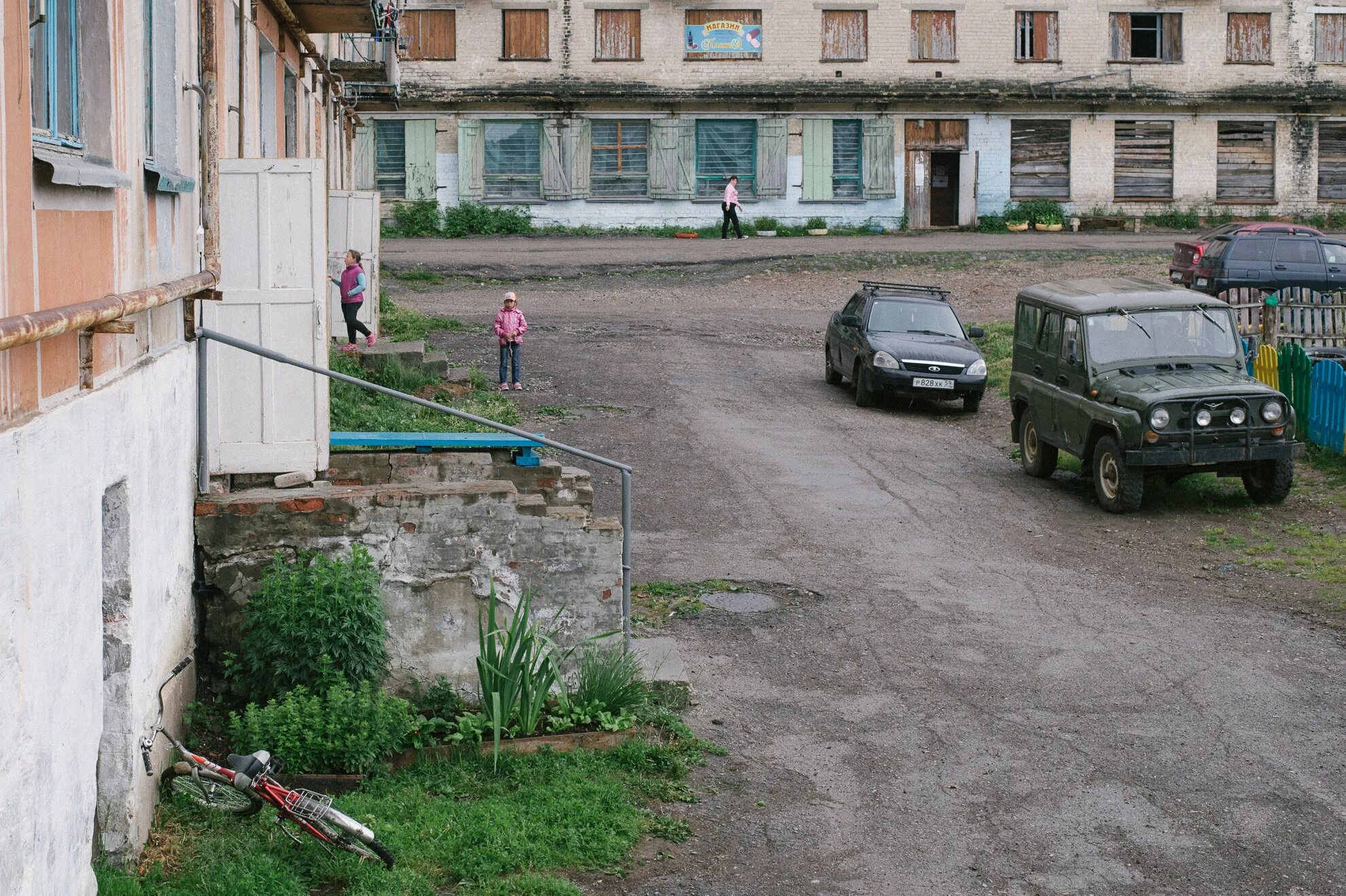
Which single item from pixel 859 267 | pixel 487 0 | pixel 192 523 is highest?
pixel 487 0

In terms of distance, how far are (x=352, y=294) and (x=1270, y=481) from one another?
37.8 ft

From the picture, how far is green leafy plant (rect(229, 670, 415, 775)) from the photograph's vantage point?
7.38 m

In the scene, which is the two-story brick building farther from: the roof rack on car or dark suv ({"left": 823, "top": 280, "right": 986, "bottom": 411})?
dark suv ({"left": 823, "top": 280, "right": 986, "bottom": 411})

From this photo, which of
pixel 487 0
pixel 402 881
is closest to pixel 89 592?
pixel 402 881

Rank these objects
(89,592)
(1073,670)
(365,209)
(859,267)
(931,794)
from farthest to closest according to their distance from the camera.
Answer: (859,267)
(365,209)
(1073,670)
(931,794)
(89,592)

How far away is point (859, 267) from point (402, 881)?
90.9ft

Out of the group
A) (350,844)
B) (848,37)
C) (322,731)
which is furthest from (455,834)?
(848,37)

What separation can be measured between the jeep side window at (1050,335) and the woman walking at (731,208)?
22393mm

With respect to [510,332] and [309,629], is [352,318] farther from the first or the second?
[309,629]

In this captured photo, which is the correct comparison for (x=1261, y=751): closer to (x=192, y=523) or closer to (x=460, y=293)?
(x=192, y=523)

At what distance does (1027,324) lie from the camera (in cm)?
1636

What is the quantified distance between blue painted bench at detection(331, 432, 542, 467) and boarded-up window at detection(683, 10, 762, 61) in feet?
101

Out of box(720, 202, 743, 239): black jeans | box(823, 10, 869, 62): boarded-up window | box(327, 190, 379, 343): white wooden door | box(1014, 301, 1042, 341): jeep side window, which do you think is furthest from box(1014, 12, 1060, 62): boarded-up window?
box(1014, 301, 1042, 341): jeep side window

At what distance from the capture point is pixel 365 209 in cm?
2058
